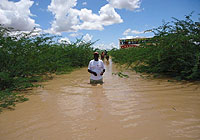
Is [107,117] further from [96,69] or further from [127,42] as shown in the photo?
[127,42]

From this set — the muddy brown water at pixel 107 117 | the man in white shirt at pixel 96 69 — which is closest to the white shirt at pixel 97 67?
the man in white shirt at pixel 96 69

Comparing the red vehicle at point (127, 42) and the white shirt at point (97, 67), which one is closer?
the white shirt at point (97, 67)

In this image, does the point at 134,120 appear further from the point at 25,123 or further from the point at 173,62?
the point at 173,62

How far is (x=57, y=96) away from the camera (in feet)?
14.9

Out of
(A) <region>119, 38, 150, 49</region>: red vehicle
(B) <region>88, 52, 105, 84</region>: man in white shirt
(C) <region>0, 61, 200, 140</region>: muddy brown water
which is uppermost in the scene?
(A) <region>119, 38, 150, 49</region>: red vehicle

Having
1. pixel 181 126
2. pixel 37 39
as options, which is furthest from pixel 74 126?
pixel 37 39

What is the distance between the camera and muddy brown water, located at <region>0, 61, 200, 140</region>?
7.90 feet

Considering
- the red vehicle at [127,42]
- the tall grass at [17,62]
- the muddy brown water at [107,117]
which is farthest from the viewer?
the red vehicle at [127,42]

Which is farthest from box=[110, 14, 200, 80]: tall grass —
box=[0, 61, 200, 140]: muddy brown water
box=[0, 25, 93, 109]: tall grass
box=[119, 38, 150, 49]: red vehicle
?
box=[119, 38, 150, 49]: red vehicle

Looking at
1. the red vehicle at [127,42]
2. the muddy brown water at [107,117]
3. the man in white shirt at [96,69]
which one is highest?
the red vehicle at [127,42]

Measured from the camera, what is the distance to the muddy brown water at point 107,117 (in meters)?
2.41

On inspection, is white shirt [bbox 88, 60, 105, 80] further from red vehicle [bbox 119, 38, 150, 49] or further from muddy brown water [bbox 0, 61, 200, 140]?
red vehicle [bbox 119, 38, 150, 49]

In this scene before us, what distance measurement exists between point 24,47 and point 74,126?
4138mm

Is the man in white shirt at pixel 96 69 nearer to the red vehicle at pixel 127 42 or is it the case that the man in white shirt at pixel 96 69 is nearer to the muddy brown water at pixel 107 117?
the muddy brown water at pixel 107 117
